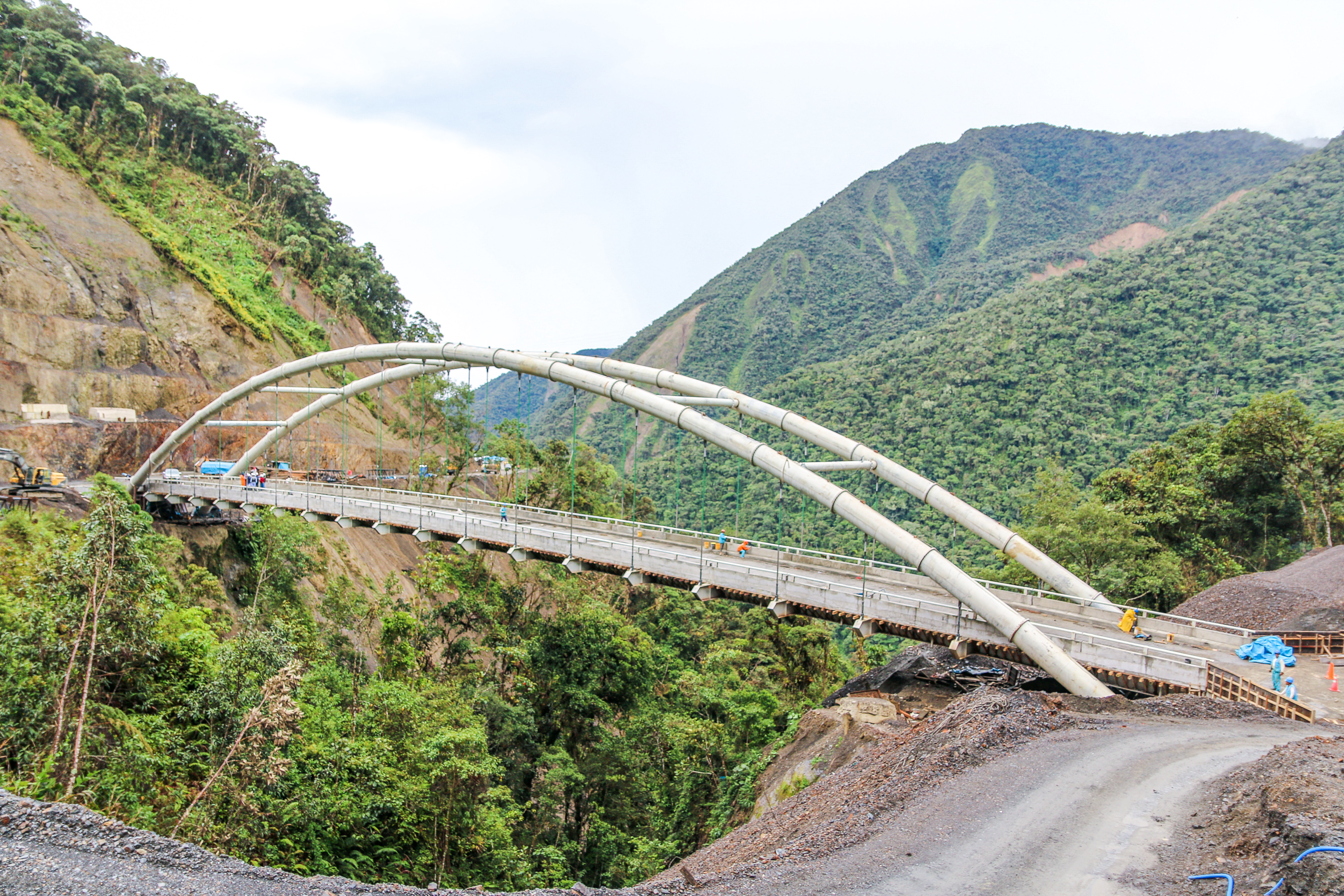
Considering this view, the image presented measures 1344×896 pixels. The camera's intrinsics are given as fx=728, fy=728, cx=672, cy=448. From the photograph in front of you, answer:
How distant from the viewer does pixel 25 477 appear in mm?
23922

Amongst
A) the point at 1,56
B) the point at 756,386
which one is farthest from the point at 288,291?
the point at 756,386

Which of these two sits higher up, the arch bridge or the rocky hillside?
the rocky hillside

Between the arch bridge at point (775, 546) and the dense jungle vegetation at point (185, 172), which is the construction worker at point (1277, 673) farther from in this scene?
the dense jungle vegetation at point (185, 172)

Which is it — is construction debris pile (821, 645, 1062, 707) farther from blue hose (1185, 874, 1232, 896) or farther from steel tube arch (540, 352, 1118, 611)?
blue hose (1185, 874, 1232, 896)

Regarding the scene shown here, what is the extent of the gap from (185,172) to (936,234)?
140086 mm

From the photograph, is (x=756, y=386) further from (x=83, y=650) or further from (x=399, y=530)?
(x=83, y=650)

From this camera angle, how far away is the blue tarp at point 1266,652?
15531 millimetres

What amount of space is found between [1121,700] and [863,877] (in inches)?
321

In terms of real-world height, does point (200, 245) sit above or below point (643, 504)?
above

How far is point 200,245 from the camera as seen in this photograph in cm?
4341

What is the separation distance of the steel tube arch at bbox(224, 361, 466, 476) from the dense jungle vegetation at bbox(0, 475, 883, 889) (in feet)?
10.2

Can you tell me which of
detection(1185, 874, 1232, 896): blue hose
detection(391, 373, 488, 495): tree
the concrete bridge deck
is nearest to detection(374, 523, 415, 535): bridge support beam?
the concrete bridge deck

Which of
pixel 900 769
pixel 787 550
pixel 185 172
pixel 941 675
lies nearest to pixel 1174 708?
pixel 941 675

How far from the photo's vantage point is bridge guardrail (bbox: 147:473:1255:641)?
18.1 meters
